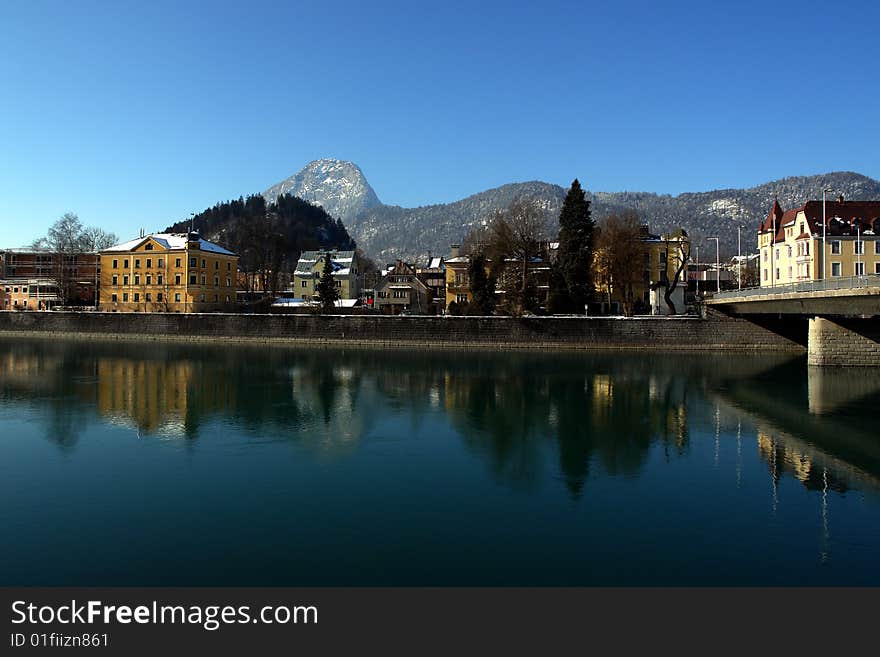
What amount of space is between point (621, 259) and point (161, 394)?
178ft

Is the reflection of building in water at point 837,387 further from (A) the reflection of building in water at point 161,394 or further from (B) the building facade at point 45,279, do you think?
(B) the building facade at point 45,279

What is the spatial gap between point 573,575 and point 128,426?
2056 centimetres

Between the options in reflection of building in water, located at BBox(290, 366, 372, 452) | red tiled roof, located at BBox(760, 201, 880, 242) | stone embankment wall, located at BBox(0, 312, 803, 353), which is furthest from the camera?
red tiled roof, located at BBox(760, 201, 880, 242)

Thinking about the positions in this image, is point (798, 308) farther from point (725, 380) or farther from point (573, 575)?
point (573, 575)

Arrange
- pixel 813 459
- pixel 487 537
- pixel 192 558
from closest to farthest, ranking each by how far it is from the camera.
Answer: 1. pixel 192 558
2. pixel 487 537
3. pixel 813 459

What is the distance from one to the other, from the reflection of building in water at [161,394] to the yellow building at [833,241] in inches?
2127

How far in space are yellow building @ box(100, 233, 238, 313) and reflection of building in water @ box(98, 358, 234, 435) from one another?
35657 mm

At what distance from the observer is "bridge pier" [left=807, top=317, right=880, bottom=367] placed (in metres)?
48.6

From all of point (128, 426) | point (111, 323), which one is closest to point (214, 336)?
point (111, 323)

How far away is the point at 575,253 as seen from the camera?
7212cm

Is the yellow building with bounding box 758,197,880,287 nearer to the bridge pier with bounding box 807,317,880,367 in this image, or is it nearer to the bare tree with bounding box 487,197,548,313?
the bridge pier with bounding box 807,317,880,367

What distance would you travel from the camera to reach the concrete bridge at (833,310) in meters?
39.7

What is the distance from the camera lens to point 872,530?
14.8m

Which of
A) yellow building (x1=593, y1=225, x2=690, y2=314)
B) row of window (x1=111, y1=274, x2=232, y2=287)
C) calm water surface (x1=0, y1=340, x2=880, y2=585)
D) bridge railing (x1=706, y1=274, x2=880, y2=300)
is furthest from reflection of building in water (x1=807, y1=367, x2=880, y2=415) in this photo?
row of window (x1=111, y1=274, x2=232, y2=287)
